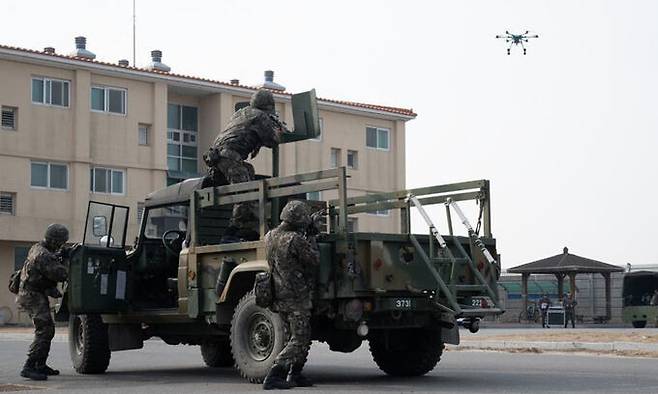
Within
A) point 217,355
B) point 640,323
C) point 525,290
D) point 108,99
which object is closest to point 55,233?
point 217,355

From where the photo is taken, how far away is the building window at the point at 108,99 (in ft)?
151

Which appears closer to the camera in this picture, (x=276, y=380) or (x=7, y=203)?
(x=276, y=380)

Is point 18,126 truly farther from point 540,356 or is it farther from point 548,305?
point 540,356

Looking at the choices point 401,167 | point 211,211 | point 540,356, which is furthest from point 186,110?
point 211,211

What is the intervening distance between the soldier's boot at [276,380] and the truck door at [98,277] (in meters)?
3.66

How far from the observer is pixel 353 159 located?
54875mm

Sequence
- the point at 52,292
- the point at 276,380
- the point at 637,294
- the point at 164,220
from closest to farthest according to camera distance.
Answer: the point at 276,380 < the point at 52,292 < the point at 164,220 < the point at 637,294

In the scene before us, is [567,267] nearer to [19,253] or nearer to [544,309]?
[544,309]

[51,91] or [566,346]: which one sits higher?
[51,91]

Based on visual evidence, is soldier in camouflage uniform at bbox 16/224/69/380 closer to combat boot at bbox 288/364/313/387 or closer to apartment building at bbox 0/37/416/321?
combat boot at bbox 288/364/313/387

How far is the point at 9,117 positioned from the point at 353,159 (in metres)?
17.1

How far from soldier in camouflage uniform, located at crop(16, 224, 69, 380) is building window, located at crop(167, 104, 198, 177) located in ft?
117

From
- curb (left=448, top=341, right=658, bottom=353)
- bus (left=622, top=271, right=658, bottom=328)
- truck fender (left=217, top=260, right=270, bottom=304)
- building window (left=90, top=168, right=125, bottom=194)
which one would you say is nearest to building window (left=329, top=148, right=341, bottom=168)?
building window (left=90, top=168, right=125, bottom=194)

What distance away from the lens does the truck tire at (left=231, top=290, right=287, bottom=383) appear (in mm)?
12188
